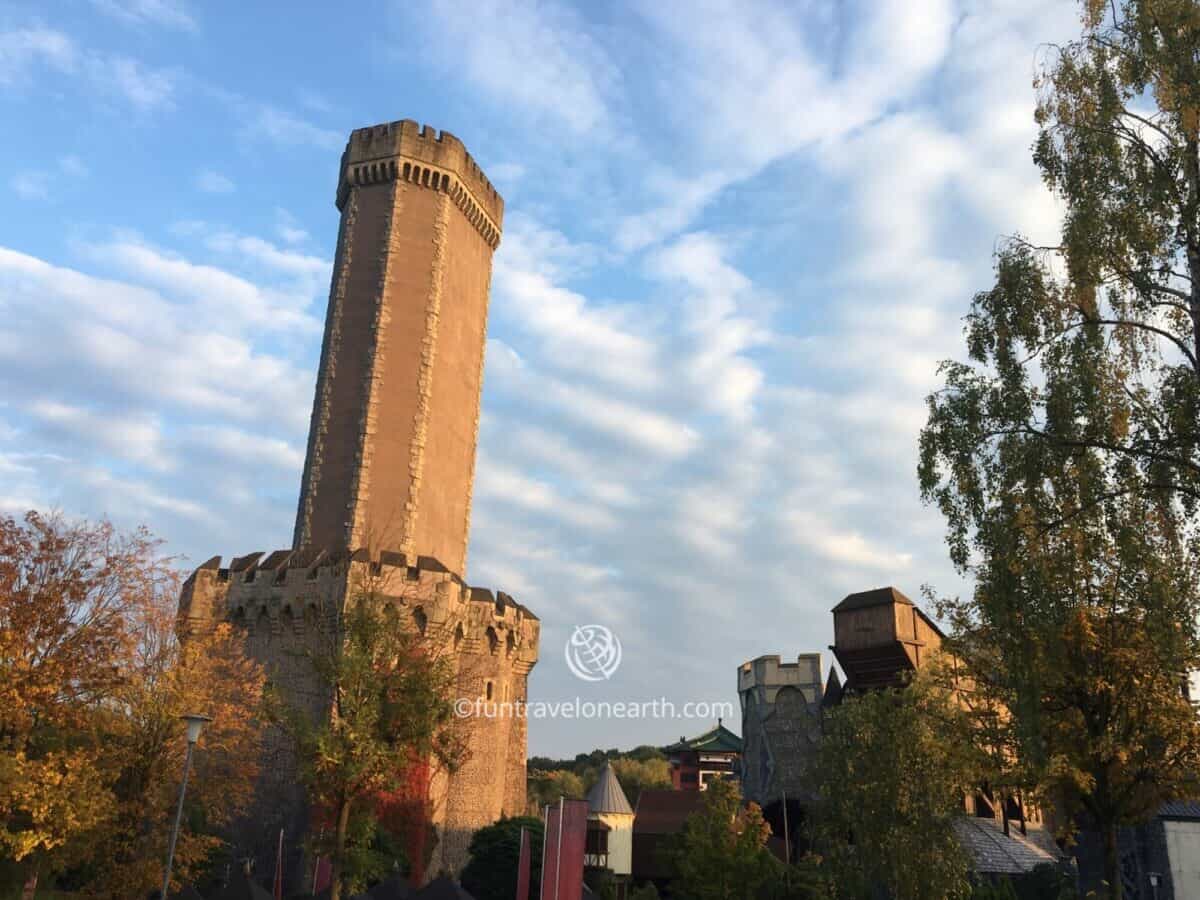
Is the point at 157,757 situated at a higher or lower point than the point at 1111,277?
lower

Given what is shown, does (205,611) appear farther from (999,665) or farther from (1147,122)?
(1147,122)

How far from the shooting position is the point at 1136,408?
1639 cm

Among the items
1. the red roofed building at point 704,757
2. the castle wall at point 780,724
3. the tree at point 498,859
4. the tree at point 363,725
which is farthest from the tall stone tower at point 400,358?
the red roofed building at point 704,757

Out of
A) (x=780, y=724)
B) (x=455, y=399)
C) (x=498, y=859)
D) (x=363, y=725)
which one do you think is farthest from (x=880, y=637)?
(x=363, y=725)

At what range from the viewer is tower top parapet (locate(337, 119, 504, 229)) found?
4084cm

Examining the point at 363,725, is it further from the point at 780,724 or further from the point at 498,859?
the point at 780,724

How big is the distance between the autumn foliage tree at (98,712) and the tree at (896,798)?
18514mm

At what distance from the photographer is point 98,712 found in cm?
2408

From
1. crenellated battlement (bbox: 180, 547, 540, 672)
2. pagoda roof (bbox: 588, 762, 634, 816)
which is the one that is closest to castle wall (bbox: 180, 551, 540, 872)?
crenellated battlement (bbox: 180, 547, 540, 672)

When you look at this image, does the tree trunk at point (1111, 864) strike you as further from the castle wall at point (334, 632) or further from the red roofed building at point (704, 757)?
the red roofed building at point (704, 757)

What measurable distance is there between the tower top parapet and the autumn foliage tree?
2179cm

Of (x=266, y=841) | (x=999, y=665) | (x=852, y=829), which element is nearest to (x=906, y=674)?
(x=852, y=829)

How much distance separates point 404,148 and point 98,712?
26.4 meters

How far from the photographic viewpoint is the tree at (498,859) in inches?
1331
